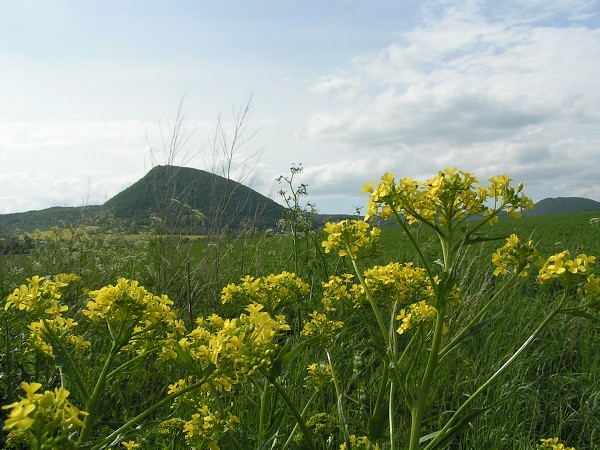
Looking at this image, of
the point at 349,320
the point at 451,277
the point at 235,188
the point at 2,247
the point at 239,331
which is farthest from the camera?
the point at 2,247

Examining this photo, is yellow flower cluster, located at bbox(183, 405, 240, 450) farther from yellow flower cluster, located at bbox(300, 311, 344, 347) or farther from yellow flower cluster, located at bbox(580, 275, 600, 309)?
yellow flower cluster, located at bbox(580, 275, 600, 309)

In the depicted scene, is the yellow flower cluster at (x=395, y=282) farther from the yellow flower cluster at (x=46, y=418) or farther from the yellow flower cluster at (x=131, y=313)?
the yellow flower cluster at (x=46, y=418)

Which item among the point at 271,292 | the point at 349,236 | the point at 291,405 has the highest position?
the point at 349,236

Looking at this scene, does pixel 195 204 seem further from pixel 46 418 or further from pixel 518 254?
pixel 46 418

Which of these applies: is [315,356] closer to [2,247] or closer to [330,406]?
[330,406]

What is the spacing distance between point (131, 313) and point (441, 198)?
4.09ft

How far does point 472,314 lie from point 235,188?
316 cm

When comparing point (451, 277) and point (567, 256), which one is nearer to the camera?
point (451, 277)

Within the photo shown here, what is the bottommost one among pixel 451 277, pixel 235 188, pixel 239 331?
pixel 239 331

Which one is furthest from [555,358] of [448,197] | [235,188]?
[235,188]

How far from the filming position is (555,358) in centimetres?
397

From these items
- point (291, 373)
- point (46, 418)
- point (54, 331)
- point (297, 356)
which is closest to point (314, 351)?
point (297, 356)

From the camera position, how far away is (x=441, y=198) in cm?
207

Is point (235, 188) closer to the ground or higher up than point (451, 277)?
higher up
